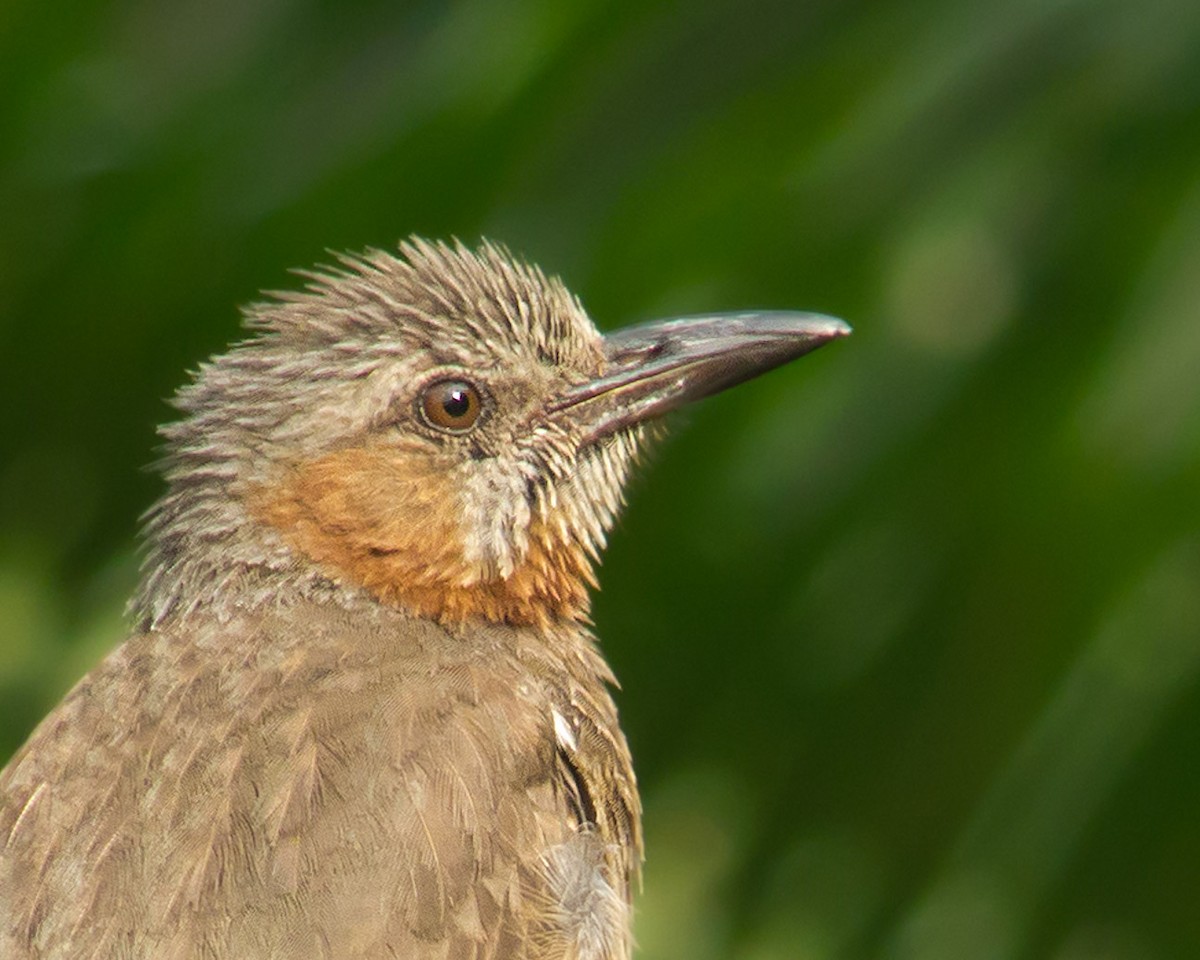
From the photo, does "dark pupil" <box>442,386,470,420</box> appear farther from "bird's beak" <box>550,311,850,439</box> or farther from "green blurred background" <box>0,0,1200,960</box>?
"green blurred background" <box>0,0,1200,960</box>

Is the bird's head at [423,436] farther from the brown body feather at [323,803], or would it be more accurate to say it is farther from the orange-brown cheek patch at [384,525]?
the brown body feather at [323,803]


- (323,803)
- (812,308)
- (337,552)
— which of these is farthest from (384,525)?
(812,308)

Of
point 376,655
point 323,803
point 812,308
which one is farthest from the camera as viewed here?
point 812,308

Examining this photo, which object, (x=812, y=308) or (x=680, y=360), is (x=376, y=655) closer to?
(x=680, y=360)

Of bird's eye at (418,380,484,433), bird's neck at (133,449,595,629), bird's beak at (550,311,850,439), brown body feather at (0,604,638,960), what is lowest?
brown body feather at (0,604,638,960)

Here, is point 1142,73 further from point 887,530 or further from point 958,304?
point 887,530

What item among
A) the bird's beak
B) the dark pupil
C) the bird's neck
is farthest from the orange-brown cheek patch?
the bird's beak
